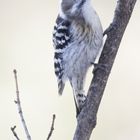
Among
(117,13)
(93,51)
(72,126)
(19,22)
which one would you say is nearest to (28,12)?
(19,22)

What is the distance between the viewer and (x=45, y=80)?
4203mm

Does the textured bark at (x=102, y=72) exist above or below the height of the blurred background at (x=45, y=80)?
below

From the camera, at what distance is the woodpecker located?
2512 mm

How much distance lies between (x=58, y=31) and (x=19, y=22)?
191 centimetres

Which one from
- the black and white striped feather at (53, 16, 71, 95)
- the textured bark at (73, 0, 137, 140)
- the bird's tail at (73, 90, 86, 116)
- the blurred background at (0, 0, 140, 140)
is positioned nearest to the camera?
the textured bark at (73, 0, 137, 140)

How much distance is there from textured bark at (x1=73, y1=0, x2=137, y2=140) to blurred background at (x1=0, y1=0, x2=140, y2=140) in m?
1.36

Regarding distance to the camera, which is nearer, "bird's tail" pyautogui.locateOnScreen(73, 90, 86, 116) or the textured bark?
the textured bark

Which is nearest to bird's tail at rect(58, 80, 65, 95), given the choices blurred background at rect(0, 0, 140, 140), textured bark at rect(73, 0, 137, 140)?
textured bark at rect(73, 0, 137, 140)

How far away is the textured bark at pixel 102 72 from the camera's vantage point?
78.1 inches

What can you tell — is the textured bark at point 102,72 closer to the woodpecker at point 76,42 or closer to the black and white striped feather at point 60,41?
the woodpecker at point 76,42

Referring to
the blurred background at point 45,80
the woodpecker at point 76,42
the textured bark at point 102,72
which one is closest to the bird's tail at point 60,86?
the woodpecker at point 76,42

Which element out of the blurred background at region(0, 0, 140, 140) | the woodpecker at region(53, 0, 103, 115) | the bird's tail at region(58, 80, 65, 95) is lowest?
the bird's tail at region(58, 80, 65, 95)

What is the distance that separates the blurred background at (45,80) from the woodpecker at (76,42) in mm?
768

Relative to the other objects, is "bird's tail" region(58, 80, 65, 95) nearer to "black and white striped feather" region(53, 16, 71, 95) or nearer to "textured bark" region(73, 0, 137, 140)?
"black and white striped feather" region(53, 16, 71, 95)
